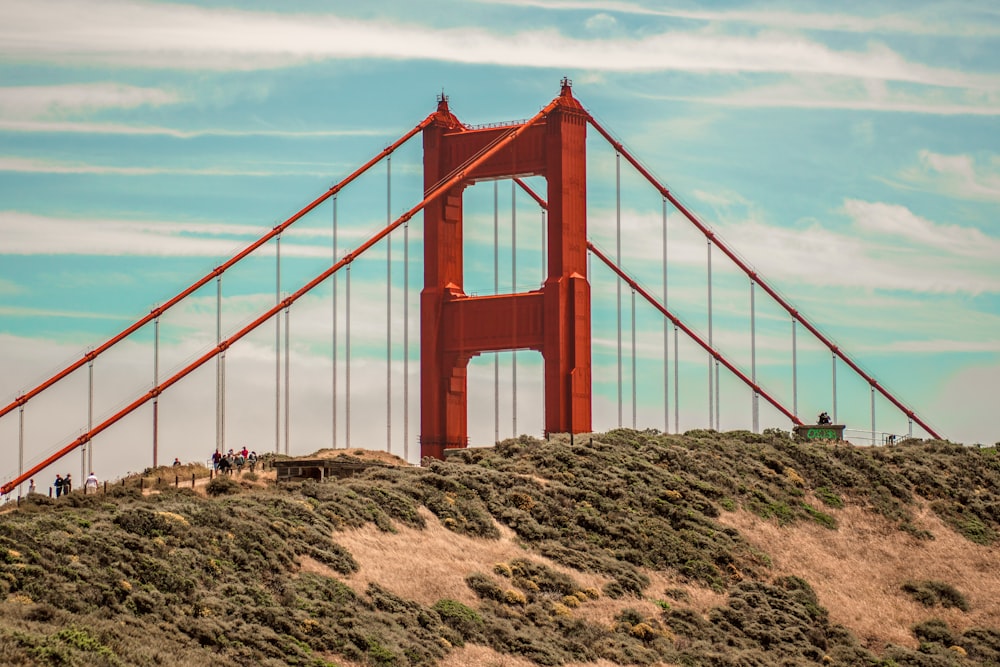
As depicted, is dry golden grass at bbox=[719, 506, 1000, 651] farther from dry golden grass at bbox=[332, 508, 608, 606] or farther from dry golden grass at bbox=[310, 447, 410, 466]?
dry golden grass at bbox=[310, 447, 410, 466]

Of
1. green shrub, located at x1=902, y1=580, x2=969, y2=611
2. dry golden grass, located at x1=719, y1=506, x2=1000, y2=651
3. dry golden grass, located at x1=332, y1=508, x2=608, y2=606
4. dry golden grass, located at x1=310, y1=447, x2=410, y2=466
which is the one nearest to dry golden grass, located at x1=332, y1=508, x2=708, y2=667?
dry golden grass, located at x1=332, y1=508, x2=608, y2=606

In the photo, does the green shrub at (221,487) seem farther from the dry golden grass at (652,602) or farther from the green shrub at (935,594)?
the green shrub at (935,594)

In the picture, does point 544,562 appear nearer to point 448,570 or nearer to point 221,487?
point 448,570

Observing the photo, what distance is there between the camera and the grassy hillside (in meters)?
40.9

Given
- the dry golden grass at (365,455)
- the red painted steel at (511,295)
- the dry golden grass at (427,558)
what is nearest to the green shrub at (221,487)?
the dry golden grass at (427,558)

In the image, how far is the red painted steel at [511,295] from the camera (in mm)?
74125

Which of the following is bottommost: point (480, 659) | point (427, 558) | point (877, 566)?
point (480, 659)

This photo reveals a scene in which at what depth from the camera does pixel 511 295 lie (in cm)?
7631

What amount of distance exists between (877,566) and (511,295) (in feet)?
75.3

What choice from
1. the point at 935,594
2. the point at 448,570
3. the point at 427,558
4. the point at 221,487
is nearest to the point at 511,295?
the point at 221,487

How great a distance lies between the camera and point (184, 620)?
40375mm

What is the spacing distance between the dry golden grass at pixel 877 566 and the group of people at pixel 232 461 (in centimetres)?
2075

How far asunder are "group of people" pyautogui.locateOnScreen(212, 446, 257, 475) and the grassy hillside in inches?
77.5

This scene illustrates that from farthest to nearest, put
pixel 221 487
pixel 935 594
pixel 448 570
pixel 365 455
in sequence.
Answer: pixel 365 455, pixel 935 594, pixel 221 487, pixel 448 570
